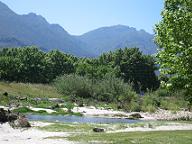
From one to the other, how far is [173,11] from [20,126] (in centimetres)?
1950

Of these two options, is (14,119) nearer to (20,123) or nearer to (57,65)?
(20,123)

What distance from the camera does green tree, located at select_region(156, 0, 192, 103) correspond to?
2855 cm

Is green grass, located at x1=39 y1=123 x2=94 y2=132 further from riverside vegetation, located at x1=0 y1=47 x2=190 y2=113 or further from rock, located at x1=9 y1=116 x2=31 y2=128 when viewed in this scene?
riverside vegetation, located at x1=0 y1=47 x2=190 y2=113

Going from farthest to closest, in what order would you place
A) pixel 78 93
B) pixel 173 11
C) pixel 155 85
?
1. pixel 155 85
2. pixel 78 93
3. pixel 173 11

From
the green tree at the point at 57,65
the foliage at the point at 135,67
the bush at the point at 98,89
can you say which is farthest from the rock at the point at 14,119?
the foliage at the point at 135,67

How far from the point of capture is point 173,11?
31.7 m

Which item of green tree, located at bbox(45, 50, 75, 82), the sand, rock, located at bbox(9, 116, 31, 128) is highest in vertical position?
green tree, located at bbox(45, 50, 75, 82)

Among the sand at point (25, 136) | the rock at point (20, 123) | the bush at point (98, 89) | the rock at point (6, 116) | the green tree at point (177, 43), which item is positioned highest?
the green tree at point (177, 43)

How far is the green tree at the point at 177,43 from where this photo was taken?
93.7 feet

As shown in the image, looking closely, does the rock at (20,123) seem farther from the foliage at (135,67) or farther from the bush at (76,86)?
the foliage at (135,67)

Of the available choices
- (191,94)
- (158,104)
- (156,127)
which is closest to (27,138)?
(191,94)

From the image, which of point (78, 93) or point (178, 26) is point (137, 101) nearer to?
point (78, 93)

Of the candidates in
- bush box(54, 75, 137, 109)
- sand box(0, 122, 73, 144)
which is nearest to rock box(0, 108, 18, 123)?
sand box(0, 122, 73, 144)

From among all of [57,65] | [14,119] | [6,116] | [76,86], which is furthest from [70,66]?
[6,116]
